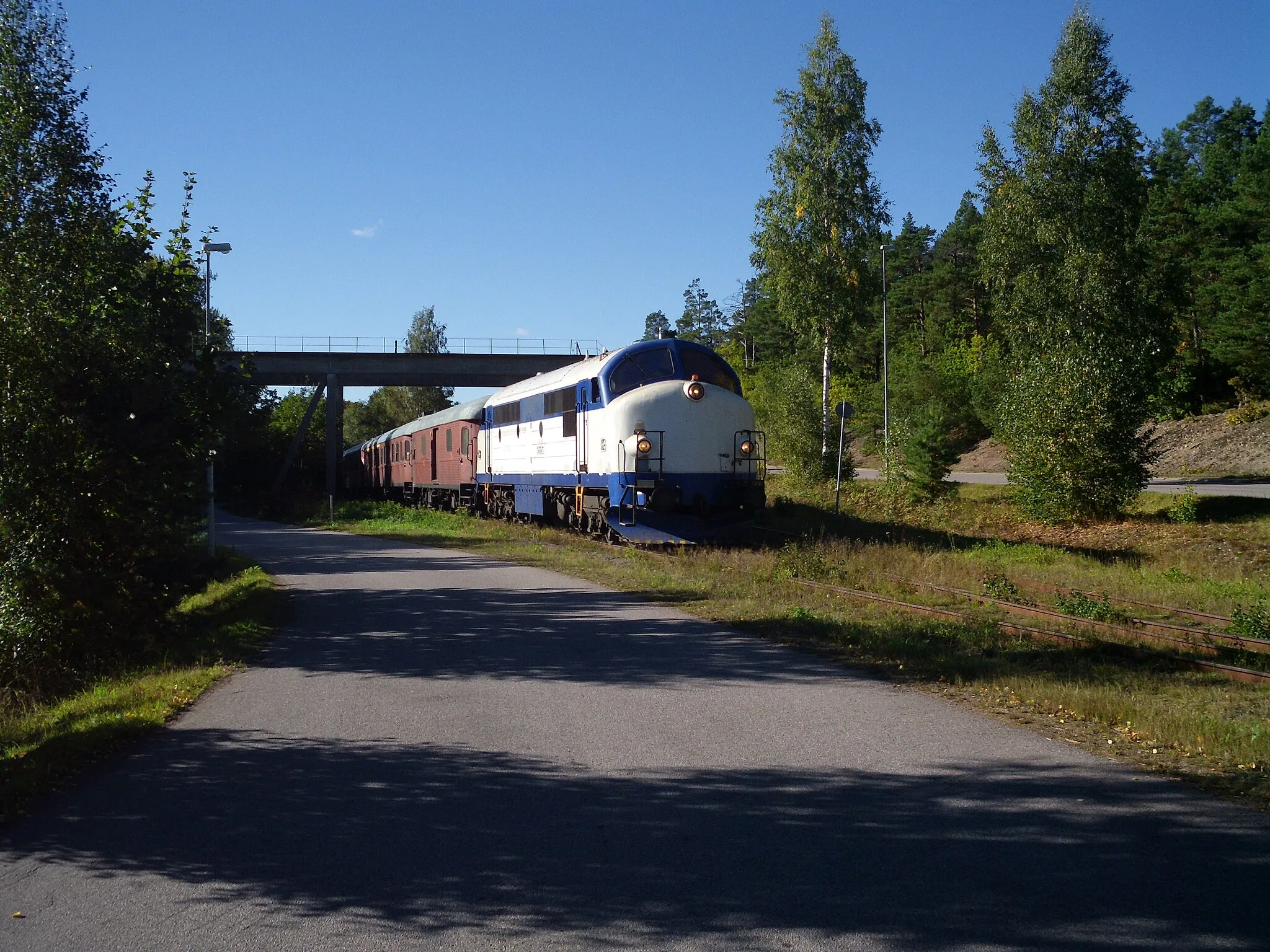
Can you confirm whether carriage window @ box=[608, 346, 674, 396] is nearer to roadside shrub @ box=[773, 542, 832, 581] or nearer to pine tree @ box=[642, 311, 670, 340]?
roadside shrub @ box=[773, 542, 832, 581]

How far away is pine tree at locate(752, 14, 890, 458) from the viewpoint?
33.6m

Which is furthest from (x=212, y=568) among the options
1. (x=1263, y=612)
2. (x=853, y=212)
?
(x=853, y=212)

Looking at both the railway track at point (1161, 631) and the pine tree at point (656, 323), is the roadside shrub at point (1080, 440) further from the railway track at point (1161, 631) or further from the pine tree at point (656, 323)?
the pine tree at point (656, 323)

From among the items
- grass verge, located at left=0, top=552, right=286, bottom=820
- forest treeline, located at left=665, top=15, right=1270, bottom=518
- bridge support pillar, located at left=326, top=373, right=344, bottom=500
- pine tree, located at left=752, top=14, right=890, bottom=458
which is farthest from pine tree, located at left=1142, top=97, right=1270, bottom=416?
bridge support pillar, located at left=326, top=373, right=344, bottom=500

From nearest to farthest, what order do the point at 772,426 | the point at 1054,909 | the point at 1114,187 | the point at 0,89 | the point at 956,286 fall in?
the point at 1054,909 → the point at 0,89 → the point at 1114,187 → the point at 772,426 → the point at 956,286

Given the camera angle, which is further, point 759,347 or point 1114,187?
point 759,347

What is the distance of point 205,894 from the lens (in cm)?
448

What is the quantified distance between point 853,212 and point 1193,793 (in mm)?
30735

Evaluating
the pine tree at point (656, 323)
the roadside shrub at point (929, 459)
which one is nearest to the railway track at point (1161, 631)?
the roadside shrub at point (929, 459)

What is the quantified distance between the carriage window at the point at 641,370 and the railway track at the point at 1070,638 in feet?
19.6

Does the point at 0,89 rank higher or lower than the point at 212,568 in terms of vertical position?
higher

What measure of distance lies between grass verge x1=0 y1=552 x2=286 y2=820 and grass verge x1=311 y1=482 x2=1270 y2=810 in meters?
5.42

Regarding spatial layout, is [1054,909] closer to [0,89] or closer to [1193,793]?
[1193,793]

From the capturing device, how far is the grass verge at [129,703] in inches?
249
